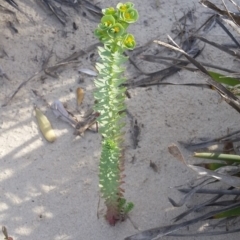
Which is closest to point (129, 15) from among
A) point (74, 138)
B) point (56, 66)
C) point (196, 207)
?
point (196, 207)

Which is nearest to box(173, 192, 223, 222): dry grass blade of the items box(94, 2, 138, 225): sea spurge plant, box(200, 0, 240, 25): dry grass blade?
box(94, 2, 138, 225): sea spurge plant

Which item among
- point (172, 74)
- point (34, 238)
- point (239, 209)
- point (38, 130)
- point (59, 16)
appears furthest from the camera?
point (59, 16)

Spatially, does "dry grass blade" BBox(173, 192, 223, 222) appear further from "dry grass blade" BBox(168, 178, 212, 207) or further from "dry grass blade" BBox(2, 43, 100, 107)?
"dry grass blade" BBox(2, 43, 100, 107)

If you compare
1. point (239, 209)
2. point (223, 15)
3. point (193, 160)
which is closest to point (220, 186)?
point (193, 160)

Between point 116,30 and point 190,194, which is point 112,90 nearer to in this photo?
point 116,30

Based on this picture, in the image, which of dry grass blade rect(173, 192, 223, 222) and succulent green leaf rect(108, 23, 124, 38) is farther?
dry grass blade rect(173, 192, 223, 222)

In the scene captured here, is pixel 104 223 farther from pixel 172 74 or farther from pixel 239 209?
pixel 172 74
